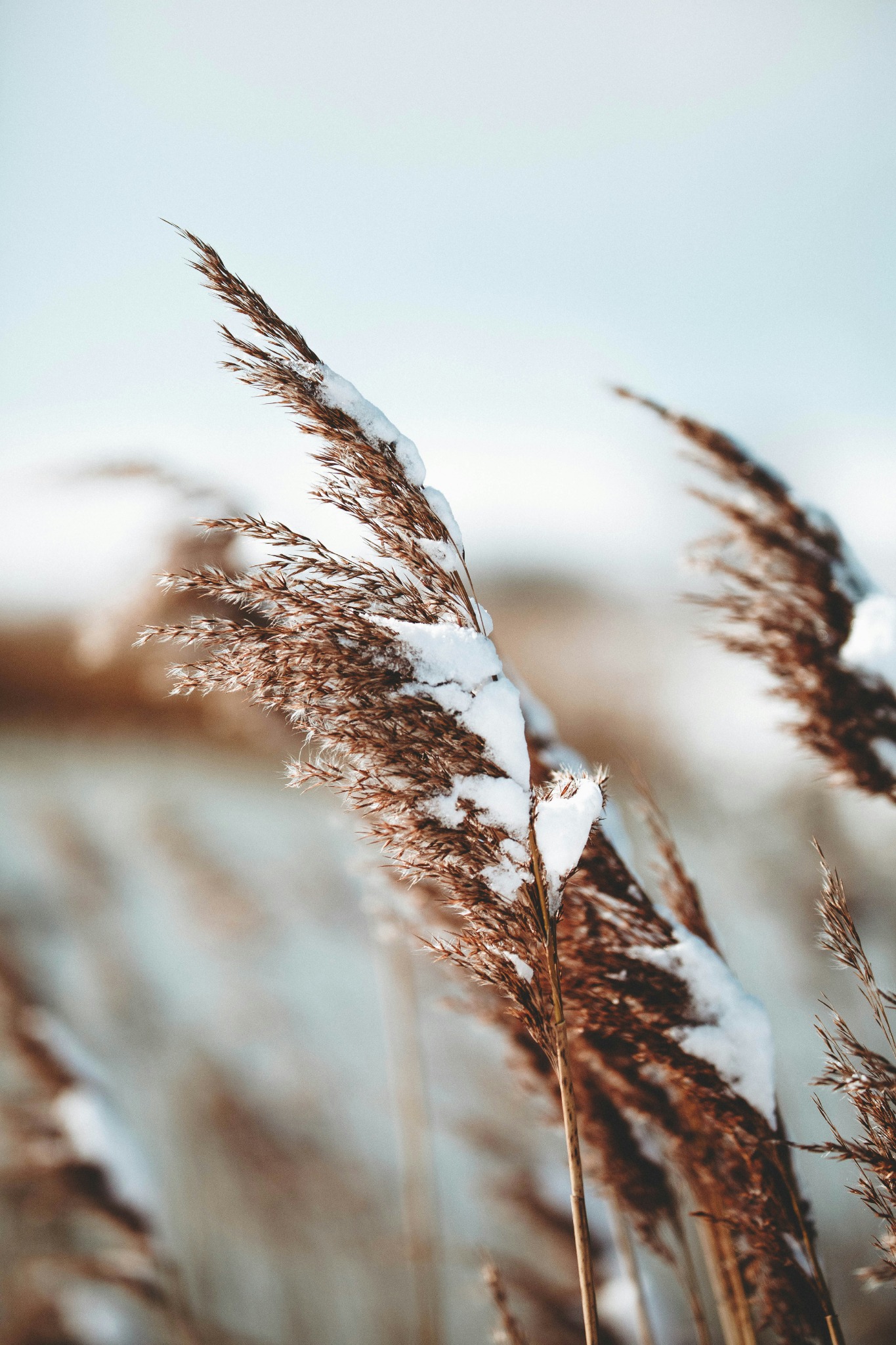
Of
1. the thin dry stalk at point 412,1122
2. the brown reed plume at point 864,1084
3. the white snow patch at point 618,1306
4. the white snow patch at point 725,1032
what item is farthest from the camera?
the thin dry stalk at point 412,1122

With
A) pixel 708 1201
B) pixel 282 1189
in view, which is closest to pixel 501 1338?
pixel 708 1201

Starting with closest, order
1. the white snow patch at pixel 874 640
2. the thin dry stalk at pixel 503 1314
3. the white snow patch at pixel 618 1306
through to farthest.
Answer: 1. the thin dry stalk at pixel 503 1314
2. the white snow patch at pixel 874 640
3. the white snow patch at pixel 618 1306

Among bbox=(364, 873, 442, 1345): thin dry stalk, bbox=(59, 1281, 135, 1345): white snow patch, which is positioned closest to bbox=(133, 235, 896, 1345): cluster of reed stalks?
bbox=(364, 873, 442, 1345): thin dry stalk

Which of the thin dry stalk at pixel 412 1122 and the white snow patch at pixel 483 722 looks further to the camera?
the thin dry stalk at pixel 412 1122

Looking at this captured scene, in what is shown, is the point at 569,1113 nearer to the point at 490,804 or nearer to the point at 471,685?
the point at 490,804

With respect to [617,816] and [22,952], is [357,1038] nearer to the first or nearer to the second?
[22,952]

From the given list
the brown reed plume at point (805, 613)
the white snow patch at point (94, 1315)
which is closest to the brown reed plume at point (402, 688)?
the brown reed plume at point (805, 613)

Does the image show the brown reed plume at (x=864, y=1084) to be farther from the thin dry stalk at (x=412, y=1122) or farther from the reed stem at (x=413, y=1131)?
the reed stem at (x=413, y=1131)
